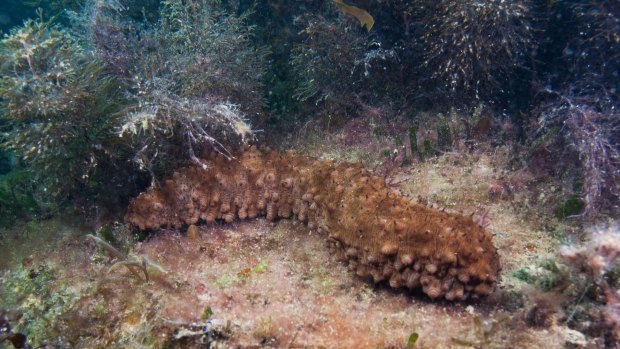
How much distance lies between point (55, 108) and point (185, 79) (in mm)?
1435

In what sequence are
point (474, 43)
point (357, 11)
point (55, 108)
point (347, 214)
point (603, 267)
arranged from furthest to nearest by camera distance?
point (474, 43) → point (357, 11) → point (55, 108) → point (347, 214) → point (603, 267)

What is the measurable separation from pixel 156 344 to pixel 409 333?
1.83 metres

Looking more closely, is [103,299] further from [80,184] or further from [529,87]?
[529,87]

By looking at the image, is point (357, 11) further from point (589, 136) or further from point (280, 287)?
point (280, 287)

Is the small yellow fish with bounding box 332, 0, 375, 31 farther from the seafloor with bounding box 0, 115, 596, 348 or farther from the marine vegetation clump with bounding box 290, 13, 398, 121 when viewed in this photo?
the seafloor with bounding box 0, 115, 596, 348

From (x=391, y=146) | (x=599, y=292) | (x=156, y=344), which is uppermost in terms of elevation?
(x=391, y=146)

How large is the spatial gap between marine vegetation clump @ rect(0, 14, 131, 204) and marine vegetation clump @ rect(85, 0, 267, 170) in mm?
344

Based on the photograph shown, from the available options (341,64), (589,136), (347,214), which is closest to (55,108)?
(347,214)

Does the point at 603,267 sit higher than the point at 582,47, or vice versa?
the point at 582,47

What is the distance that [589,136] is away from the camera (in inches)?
147

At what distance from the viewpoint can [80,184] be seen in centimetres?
445

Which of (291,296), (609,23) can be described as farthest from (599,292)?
(609,23)

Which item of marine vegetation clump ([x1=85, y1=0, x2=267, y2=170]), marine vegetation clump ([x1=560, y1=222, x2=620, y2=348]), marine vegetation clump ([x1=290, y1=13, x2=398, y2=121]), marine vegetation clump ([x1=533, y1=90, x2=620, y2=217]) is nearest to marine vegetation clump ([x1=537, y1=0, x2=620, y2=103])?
marine vegetation clump ([x1=533, y1=90, x2=620, y2=217])

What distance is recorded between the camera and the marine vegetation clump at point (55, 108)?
3732 mm
